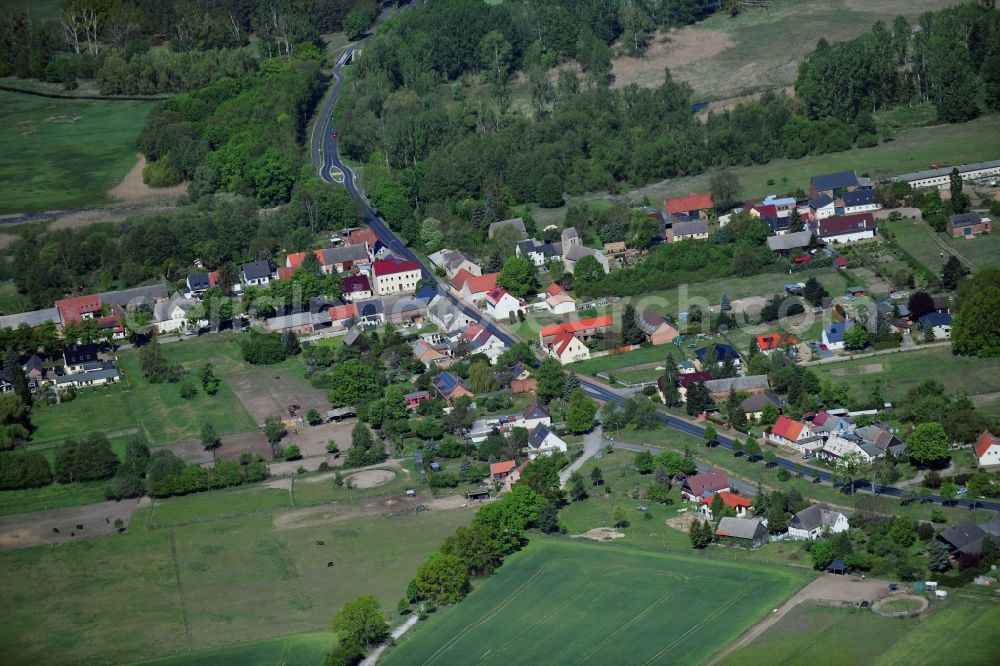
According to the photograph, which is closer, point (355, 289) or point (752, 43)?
point (355, 289)

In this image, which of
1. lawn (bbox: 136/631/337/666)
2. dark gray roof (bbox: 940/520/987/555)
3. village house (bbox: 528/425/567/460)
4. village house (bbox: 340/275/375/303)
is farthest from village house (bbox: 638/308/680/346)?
lawn (bbox: 136/631/337/666)

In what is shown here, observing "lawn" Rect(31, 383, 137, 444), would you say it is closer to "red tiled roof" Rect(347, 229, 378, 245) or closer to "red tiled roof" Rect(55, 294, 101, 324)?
"red tiled roof" Rect(55, 294, 101, 324)

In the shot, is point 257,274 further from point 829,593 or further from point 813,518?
point 829,593

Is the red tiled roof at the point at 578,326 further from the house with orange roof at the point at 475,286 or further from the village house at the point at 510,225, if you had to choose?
the village house at the point at 510,225

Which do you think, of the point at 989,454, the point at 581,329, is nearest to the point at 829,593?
the point at 989,454

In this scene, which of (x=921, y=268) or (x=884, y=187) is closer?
(x=921, y=268)

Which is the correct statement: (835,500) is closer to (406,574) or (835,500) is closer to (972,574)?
(972,574)

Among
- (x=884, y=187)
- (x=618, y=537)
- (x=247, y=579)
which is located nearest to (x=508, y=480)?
(x=618, y=537)
